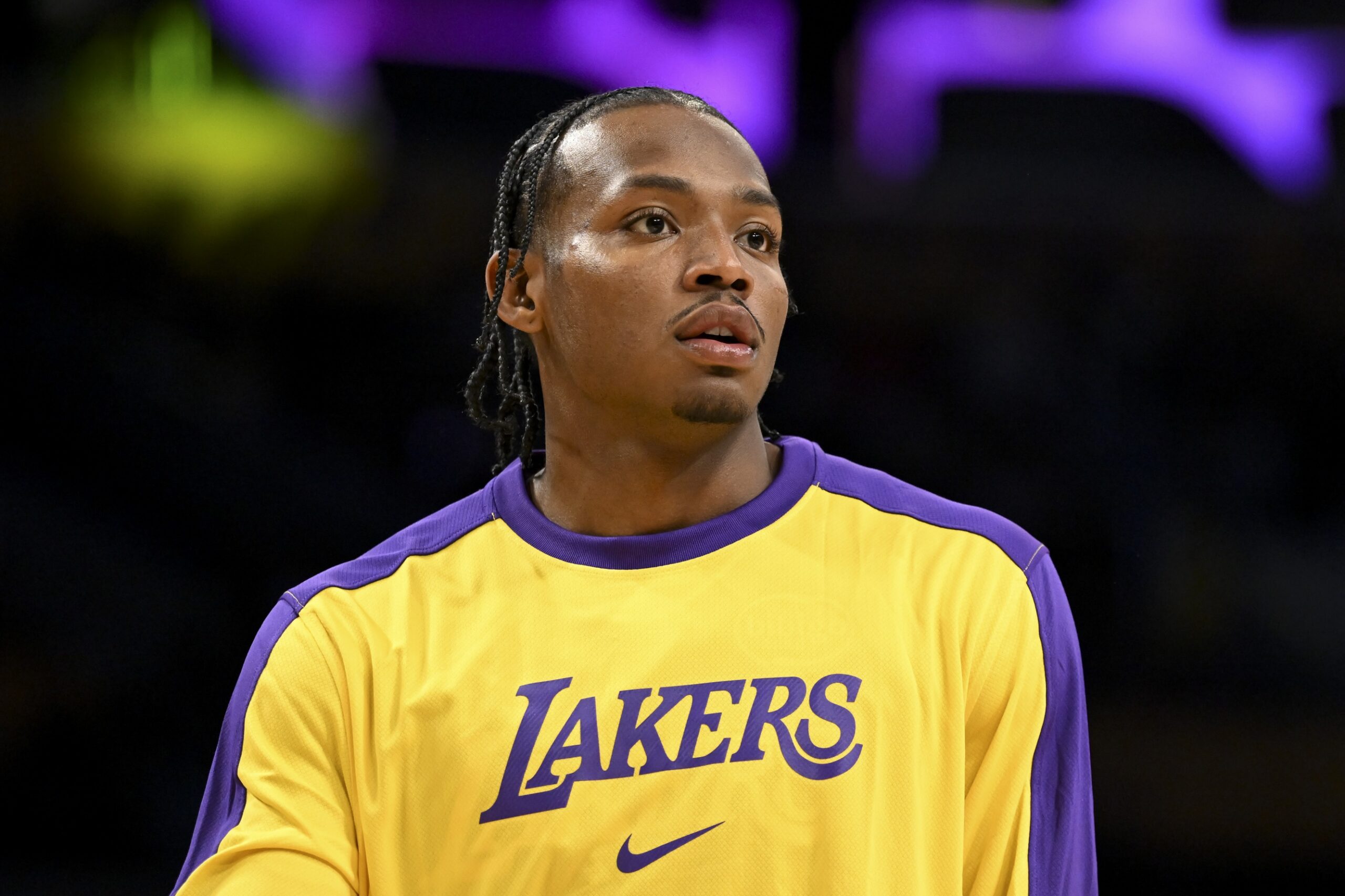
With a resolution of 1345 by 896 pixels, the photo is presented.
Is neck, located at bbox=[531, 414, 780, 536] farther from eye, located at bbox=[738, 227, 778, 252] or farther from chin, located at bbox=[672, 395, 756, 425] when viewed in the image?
eye, located at bbox=[738, 227, 778, 252]

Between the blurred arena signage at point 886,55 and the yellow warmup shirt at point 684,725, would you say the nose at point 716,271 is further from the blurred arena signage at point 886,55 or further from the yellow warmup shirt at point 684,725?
the blurred arena signage at point 886,55

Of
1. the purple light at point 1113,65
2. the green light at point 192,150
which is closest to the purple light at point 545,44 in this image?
the green light at point 192,150

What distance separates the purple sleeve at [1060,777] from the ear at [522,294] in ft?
2.23

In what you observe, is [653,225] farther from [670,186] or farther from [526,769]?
[526,769]

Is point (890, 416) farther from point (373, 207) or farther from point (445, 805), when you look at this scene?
point (445, 805)

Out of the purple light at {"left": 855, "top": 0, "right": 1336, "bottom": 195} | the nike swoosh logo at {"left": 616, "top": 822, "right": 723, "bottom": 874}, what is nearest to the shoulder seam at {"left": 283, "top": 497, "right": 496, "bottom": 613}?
the nike swoosh logo at {"left": 616, "top": 822, "right": 723, "bottom": 874}

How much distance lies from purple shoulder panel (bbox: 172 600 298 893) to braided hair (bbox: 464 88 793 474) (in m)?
0.39

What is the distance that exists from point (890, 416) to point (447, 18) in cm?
214

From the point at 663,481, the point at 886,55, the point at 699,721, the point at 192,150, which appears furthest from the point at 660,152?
the point at 192,150

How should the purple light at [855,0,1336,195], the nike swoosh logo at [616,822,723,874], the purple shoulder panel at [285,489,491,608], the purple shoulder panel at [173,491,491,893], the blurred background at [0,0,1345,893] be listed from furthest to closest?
the purple light at [855,0,1336,195], the blurred background at [0,0,1345,893], the purple shoulder panel at [285,489,491,608], the purple shoulder panel at [173,491,491,893], the nike swoosh logo at [616,822,723,874]

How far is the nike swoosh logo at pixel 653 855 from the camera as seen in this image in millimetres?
1488

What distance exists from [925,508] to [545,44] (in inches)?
154

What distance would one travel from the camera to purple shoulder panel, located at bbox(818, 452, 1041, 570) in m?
1.65

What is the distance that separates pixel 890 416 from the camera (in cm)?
498
